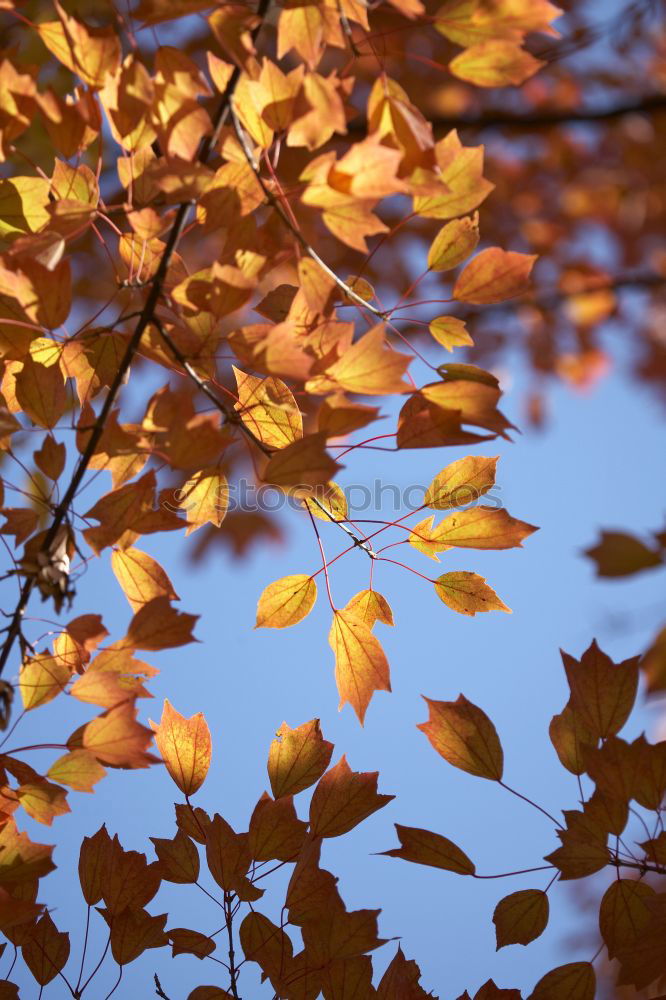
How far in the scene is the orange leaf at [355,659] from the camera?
0.66 meters

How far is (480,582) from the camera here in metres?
0.66

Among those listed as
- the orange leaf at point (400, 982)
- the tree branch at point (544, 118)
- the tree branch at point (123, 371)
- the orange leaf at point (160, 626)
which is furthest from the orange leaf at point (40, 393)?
the tree branch at point (544, 118)

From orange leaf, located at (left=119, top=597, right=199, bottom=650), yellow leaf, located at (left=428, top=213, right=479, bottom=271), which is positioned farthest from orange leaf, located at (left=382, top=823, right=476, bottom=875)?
yellow leaf, located at (left=428, top=213, right=479, bottom=271)

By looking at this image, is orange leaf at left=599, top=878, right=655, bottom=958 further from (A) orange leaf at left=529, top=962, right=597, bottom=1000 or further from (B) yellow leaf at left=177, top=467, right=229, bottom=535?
(B) yellow leaf at left=177, top=467, right=229, bottom=535

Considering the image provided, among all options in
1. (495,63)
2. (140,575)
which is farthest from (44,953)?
(495,63)

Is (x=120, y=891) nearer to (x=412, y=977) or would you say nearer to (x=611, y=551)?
(x=412, y=977)

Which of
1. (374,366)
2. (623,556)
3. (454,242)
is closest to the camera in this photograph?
(623,556)

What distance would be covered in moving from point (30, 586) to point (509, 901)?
1.52 feet

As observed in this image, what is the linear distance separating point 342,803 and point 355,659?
121mm

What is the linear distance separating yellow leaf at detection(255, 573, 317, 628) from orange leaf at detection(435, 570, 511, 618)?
12cm

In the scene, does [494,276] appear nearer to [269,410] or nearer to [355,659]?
[269,410]

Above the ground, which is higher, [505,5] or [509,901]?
[505,5]

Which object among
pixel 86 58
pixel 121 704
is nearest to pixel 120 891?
pixel 121 704

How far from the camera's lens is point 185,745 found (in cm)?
69
